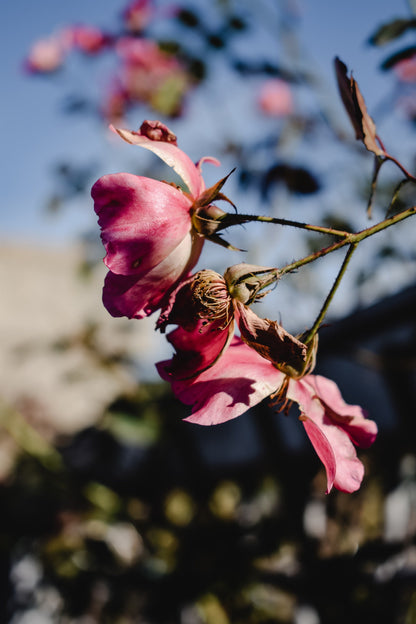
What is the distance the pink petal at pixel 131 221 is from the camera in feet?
1.23

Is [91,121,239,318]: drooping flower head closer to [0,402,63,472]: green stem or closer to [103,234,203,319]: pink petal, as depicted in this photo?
[103,234,203,319]: pink petal

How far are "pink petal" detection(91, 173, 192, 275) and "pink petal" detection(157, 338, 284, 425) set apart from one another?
10 centimetres

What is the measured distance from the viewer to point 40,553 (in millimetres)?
2197

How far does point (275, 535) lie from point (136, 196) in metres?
1.83

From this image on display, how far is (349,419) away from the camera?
17.2 inches

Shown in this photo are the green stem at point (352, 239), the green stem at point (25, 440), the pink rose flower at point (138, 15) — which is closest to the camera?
the green stem at point (352, 239)

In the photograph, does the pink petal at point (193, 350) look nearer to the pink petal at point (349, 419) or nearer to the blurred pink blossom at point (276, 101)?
the pink petal at point (349, 419)

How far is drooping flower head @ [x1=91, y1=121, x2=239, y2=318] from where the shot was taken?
0.38m

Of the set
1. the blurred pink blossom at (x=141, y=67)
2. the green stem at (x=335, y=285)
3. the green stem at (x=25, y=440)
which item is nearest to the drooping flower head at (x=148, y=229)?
the green stem at (x=335, y=285)

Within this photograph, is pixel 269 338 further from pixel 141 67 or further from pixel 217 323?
pixel 141 67

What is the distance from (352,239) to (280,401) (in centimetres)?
18

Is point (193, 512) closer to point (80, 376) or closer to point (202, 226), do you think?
point (80, 376)

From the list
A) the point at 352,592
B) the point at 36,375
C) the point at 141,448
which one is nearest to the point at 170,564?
the point at 352,592

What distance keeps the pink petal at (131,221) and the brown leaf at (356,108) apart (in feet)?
0.65
